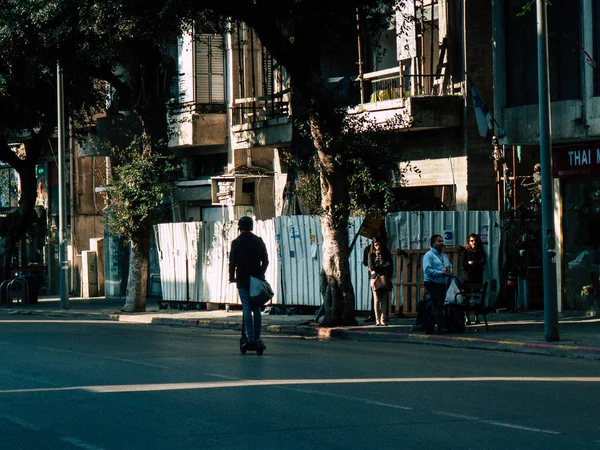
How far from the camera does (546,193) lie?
723 inches

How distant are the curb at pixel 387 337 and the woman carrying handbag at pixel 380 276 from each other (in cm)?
120

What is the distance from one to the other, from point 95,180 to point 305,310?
18587 mm

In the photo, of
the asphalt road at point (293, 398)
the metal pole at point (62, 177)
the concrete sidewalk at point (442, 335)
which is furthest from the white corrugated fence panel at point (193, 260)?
the asphalt road at point (293, 398)

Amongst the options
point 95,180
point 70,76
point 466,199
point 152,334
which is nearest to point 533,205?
point 466,199

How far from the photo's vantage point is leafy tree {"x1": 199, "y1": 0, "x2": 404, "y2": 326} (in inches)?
878

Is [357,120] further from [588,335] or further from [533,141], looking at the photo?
[588,335]

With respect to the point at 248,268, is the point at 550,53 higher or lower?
higher

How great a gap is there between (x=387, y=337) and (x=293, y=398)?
915 centimetres

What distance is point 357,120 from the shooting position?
23.1 m

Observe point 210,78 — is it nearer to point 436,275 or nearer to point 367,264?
point 367,264

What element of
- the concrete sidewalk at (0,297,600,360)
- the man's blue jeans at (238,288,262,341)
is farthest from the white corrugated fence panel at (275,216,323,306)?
the man's blue jeans at (238,288,262,341)

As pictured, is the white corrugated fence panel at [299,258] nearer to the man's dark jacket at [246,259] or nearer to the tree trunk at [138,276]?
the tree trunk at [138,276]

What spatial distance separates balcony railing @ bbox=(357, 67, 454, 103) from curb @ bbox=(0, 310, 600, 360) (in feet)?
23.0

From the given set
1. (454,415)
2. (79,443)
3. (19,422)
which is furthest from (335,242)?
(79,443)
